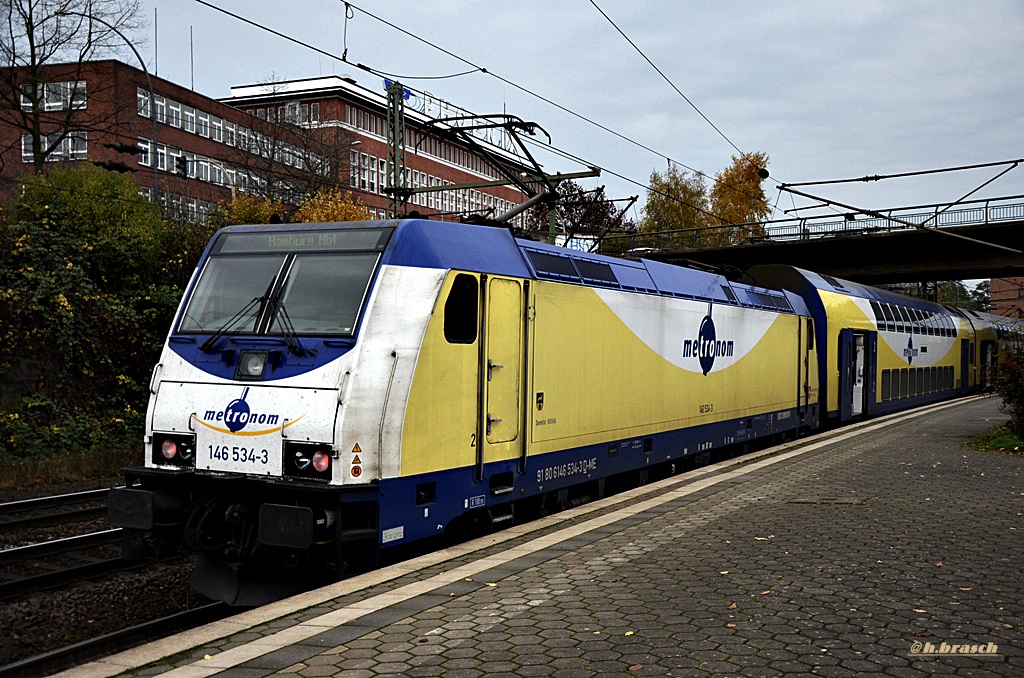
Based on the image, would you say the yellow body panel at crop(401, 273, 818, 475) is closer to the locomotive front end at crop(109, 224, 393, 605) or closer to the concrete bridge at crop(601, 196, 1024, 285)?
the locomotive front end at crop(109, 224, 393, 605)

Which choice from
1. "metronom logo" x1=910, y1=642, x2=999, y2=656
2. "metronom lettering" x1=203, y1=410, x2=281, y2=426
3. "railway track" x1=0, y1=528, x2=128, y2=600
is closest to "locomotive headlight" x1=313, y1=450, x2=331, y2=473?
"metronom lettering" x1=203, y1=410, x2=281, y2=426

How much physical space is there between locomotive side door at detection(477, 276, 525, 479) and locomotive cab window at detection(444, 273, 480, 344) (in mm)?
159

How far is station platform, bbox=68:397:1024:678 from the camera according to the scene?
17.4ft

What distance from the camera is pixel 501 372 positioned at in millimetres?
9203

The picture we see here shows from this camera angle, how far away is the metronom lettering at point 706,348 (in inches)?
555

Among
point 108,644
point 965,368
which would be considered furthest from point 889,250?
point 108,644

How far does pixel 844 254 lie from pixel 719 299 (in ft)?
96.9

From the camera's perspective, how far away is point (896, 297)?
2966 centimetres

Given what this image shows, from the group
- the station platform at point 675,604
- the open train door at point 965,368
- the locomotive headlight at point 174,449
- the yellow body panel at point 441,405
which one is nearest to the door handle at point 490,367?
the yellow body panel at point 441,405

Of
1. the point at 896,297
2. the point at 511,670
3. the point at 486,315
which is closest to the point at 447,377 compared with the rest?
the point at 486,315

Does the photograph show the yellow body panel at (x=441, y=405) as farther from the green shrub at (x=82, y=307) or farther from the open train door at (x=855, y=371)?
the open train door at (x=855, y=371)

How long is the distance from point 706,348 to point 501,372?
644cm

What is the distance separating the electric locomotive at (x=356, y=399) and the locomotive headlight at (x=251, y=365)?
0.06 feet

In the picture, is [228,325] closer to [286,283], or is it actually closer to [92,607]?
[286,283]
